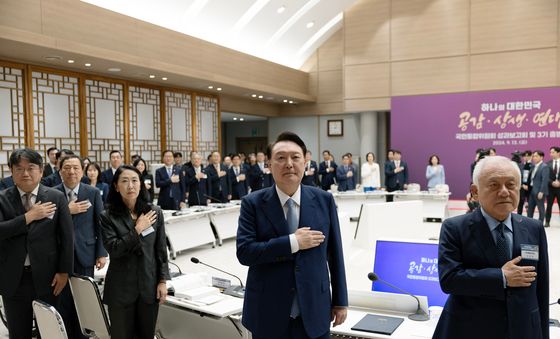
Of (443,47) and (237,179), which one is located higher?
(443,47)

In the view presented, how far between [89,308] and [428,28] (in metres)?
12.0

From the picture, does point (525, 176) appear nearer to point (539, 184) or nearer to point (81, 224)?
point (539, 184)

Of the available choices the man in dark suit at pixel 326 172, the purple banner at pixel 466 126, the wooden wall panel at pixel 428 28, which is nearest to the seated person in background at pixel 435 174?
the purple banner at pixel 466 126

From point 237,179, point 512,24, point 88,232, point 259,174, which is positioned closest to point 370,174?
point 259,174

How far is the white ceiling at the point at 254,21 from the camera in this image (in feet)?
32.8

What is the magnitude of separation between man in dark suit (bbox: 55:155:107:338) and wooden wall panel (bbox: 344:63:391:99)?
1087 cm

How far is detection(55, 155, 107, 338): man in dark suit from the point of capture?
3463 mm

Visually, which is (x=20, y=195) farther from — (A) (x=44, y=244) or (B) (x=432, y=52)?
(B) (x=432, y=52)

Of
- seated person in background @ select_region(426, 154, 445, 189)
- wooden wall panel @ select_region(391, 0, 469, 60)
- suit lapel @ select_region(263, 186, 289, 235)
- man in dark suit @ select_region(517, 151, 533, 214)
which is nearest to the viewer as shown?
suit lapel @ select_region(263, 186, 289, 235)

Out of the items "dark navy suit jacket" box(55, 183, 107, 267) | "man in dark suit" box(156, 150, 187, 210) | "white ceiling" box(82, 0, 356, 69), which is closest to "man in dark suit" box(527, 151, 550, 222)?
"man in dark suit" box(156, 150, 187, 210)

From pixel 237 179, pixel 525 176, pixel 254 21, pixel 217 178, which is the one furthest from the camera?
pixel 254 21

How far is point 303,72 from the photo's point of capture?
15266 millimetres

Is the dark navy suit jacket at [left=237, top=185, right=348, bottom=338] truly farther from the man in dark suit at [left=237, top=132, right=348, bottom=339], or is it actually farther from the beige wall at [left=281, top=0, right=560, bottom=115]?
the beige wall at [left=281, top=0, right=560, bottom=115]

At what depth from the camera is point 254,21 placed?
39.9 feet
